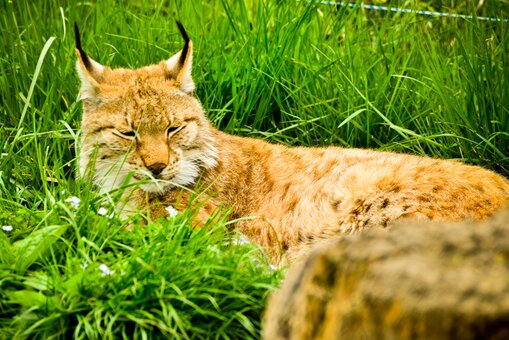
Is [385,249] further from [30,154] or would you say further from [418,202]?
[30,154]

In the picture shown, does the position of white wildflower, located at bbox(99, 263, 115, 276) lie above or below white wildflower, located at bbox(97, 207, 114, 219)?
above

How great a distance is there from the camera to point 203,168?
425 cm

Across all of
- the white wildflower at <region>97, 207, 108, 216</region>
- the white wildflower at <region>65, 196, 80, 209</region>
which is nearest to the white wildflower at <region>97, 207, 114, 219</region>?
the white wildflower at <region>97, 207, 108, 216</region>

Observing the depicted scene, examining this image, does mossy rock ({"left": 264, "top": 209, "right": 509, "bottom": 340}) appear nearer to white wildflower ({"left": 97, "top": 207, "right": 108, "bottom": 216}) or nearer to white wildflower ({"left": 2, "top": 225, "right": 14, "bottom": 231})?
white wildflower ({"left": 97, "top": 207, "right": 108, "bottom": 216})

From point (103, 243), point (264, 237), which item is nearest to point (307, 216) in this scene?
point (264, 237)

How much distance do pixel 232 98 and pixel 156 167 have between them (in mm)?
1170

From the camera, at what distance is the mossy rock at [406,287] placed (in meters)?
1.62

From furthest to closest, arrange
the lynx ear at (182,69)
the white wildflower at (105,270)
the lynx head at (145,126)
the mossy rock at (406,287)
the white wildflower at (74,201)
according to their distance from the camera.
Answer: the lynx ear at (182,69) → the lynx head at (145,126) → the white wildflower at (74,201) → the white wildflower at (105,270) → the mossy rock at (406,287)

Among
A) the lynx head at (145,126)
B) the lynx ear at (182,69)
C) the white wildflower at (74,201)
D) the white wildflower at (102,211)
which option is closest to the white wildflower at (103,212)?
the white wildflower at (102,211)

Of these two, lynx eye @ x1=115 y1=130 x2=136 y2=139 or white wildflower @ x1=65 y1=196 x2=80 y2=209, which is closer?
white wildflower @ x1=65 y1=196 x2=80 y2=209

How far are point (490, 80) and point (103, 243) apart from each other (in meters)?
2.55

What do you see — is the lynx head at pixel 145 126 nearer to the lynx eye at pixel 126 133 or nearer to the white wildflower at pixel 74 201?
the lynx eye at pixel 126 133

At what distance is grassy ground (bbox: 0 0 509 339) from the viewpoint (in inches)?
130

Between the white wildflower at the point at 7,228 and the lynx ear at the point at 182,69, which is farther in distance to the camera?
the lynx ear at the point at 182,69
